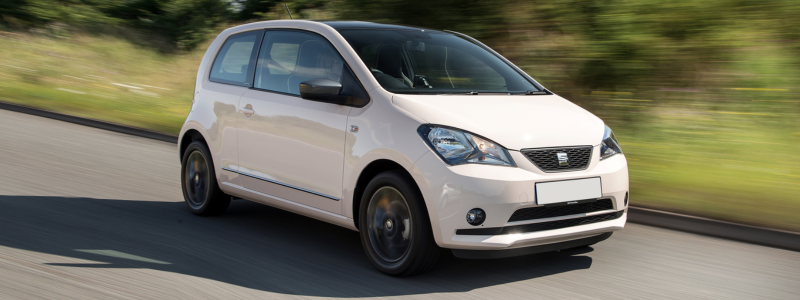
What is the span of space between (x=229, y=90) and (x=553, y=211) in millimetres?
2809

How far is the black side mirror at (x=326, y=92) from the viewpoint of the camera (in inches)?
183

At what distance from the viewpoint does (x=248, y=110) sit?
5.52 m

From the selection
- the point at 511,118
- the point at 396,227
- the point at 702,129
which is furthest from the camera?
the point at 702,129

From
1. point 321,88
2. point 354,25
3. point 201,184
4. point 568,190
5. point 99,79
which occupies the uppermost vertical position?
point 354,25

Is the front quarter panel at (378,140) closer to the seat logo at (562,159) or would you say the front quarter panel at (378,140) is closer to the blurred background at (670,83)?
the seat logo at (562,159)

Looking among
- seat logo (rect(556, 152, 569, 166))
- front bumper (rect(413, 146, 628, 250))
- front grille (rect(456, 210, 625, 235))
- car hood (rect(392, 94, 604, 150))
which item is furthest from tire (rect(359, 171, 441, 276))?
seat logo (rect(556, 152, 569, 166))

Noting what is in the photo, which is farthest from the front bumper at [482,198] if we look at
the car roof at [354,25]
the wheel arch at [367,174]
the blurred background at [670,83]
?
the blurred background at [670,83]

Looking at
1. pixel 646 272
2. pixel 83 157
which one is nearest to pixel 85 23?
pixel 83 157

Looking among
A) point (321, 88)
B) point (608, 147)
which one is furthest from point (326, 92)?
point (608, 147)

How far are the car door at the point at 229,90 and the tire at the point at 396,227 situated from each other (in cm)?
152

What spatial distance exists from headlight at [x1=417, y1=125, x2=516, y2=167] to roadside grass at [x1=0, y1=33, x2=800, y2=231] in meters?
2.53

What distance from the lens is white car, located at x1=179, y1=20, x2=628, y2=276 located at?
13.4 feet

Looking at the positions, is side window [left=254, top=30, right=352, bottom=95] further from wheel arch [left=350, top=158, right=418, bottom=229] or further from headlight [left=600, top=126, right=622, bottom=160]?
headlight [left=600, top=126, right=622, bottom=160]

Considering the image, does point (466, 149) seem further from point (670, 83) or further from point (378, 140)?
point (670, 83)
